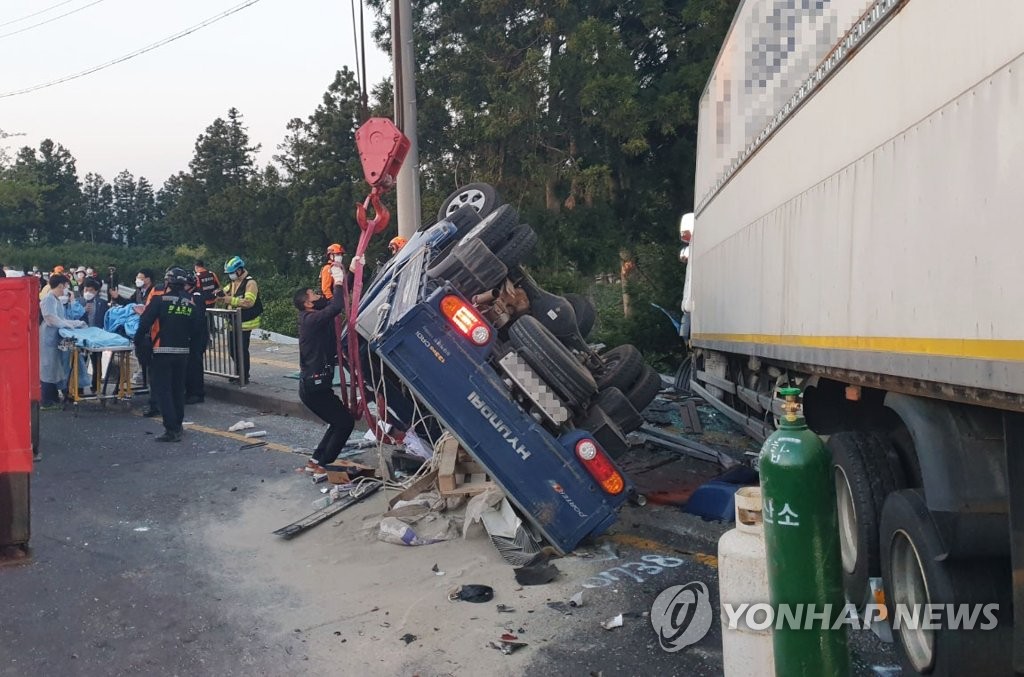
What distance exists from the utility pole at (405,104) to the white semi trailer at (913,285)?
5.79 m

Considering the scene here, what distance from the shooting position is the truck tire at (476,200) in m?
7.09

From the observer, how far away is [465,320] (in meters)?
5.18

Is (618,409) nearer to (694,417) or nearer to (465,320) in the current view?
(465,320)

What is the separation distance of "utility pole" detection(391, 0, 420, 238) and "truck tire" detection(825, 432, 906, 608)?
731 cm

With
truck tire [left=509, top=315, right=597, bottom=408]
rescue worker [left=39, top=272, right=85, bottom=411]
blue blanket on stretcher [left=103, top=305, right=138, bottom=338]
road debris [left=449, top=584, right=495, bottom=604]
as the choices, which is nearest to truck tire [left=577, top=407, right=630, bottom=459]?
truck tire [left=509, top=315, right=597, bottom=408]

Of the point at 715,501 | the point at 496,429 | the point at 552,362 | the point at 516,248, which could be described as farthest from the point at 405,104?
the point at 715,501

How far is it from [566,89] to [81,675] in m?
12.4

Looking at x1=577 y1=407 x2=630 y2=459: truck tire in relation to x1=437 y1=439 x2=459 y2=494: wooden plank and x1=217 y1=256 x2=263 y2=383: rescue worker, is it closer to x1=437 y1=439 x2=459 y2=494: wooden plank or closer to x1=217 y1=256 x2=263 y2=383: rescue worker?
x1=437 y1=439 x2=459 y2=494: wooden plank

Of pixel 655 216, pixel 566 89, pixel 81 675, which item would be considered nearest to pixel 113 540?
pixel 81 675

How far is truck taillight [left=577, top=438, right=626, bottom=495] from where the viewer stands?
5008 mm

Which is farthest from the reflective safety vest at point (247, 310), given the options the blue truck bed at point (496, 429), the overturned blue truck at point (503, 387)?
the blue truck bed at point (496, 429)

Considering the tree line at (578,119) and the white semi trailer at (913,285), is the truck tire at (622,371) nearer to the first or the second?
the white semi trailer at (913,285)

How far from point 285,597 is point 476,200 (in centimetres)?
372

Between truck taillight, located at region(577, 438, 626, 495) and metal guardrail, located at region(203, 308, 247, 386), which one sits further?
metal guardrail, located at region(203, 308, 247, 386)
